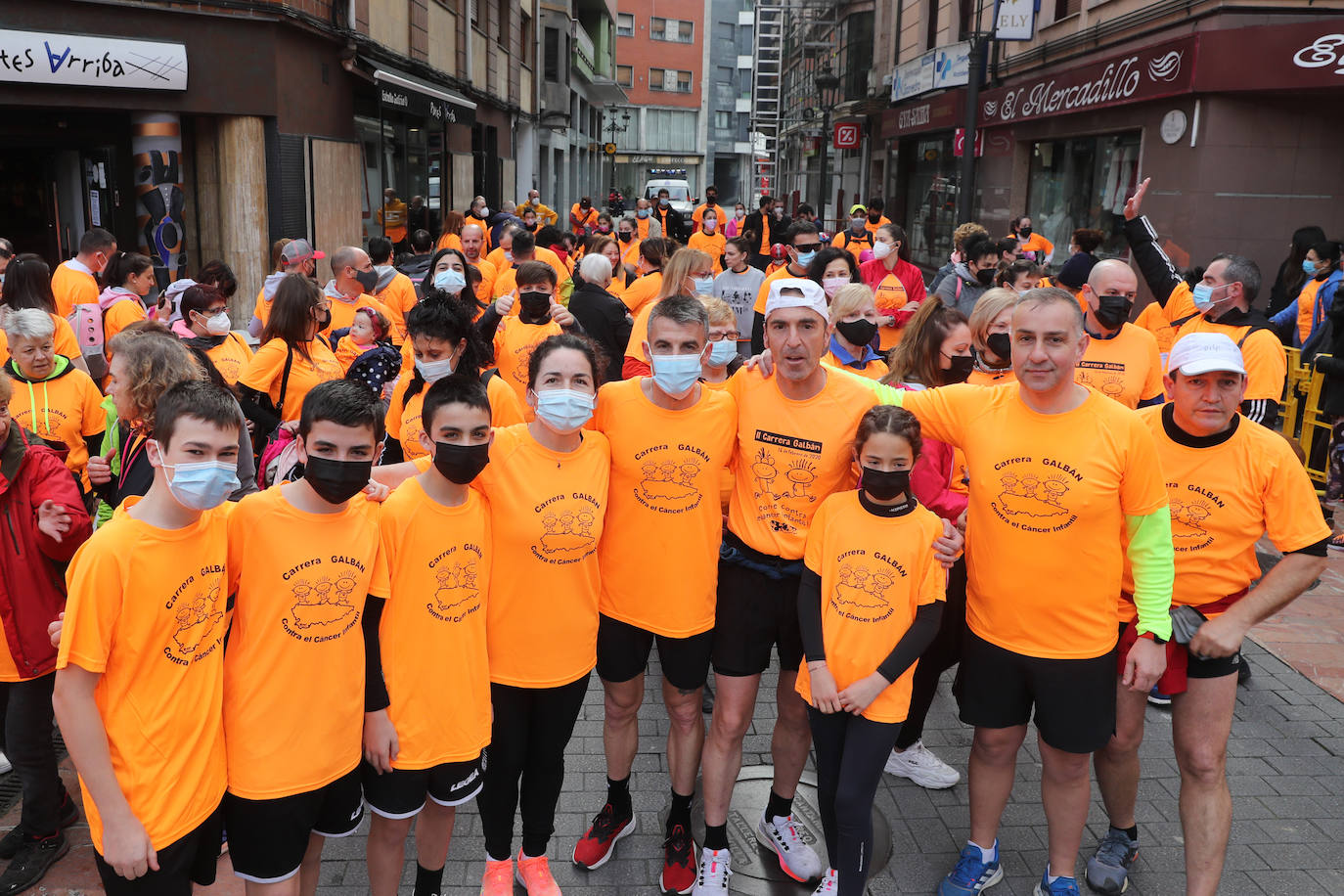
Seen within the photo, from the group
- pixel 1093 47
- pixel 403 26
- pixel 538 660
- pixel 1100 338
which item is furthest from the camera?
pixel 403 26

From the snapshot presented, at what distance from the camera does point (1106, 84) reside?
50.2 ft

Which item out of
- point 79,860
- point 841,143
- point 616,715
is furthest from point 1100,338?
point 841,143

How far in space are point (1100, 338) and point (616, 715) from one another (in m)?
3.46

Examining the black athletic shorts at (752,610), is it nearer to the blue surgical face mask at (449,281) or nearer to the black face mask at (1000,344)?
the black face mask at (1000,344)

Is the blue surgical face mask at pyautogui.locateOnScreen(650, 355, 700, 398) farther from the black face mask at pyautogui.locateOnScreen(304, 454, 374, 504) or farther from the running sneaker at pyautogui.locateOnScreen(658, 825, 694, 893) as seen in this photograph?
the running sneaker at pyautogui.locateOnScreen(658, 825, 694, 893)

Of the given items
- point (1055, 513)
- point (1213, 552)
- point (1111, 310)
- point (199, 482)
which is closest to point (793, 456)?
point (1055, 513)

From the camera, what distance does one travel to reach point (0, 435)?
3510mm

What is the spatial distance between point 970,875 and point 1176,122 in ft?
42.4

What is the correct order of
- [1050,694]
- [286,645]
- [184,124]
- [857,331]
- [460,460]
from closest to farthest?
1. [286,645]
2. [460,460]
3. [1050,694]
4. [857,331]
5. [184,124]

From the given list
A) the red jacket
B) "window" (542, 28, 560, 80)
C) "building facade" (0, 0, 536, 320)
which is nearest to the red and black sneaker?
the red jacket

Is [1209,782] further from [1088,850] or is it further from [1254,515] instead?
[1254,515]

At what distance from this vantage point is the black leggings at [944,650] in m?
4.26

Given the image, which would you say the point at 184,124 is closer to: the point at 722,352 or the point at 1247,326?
the point at 722,352

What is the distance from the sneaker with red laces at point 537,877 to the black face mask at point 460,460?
156 cm
